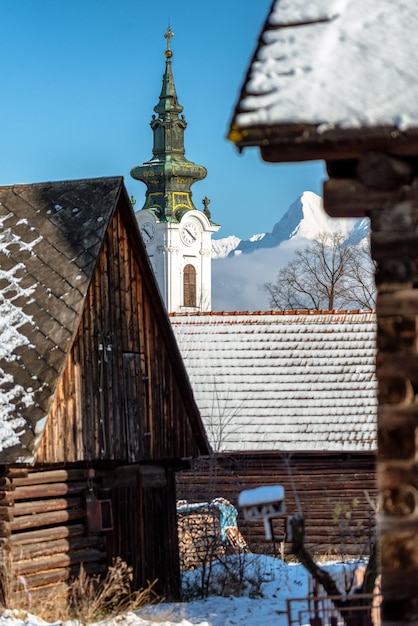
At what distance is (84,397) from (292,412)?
420 inches

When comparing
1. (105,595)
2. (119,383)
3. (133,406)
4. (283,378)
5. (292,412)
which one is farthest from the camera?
(283,378)

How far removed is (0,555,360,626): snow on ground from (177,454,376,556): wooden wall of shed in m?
5.03

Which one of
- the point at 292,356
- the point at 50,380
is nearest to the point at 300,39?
the point at 50,380

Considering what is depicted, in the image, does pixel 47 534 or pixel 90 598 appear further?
pixel 47 534

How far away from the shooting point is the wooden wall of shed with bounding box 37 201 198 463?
14.1 m

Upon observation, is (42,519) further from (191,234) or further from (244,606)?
(191,234)

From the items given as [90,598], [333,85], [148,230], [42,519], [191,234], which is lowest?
[90,598]

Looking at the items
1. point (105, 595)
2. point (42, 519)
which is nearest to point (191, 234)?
point (42, 519)

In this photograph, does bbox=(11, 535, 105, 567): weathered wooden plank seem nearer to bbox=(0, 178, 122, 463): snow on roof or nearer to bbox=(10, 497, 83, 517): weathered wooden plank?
bbox=(10, 497, 83, 517): weathered wooden plank

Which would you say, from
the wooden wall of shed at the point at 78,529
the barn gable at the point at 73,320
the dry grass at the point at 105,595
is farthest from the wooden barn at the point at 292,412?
the dry grass at the point at 105,595

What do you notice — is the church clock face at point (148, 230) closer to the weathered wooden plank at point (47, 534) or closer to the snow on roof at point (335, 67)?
the weathered wooden plank at point (47, 534)

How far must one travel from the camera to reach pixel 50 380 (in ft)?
44.0

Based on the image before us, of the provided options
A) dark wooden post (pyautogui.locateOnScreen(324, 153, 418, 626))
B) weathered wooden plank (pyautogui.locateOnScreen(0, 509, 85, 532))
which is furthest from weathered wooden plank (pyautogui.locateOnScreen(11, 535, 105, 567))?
dark wooden post (pyautogui.locateOnScreen(324, 153, 418, 626))

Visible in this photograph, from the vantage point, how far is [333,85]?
6.67m
